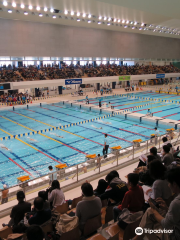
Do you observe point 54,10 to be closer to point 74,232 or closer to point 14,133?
point 14,133

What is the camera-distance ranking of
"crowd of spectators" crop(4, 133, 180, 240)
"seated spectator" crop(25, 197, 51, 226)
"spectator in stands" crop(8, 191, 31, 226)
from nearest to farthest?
"crowd of spectators" crop(4, 133, 180, 240)
"seated spectator" crop(25, 197, 51, 226)
"spectator in stands" crop(8, 191, 31, 226)

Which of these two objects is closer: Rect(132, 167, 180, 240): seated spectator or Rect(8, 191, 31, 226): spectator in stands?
Rect(132, 167, 180, 240): seated spectator

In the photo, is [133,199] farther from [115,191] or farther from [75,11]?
[75,11]

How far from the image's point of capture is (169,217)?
6.84ft

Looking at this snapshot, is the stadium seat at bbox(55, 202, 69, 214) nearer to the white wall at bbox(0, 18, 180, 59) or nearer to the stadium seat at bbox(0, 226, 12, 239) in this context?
the stadium seat at bbox(0, 226, 12, 239)

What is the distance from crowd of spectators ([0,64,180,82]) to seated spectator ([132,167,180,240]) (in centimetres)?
2332

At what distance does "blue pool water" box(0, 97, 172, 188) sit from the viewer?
9825mm

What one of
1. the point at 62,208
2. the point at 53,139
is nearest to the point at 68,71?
the point at 53,139

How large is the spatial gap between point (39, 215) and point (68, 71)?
2955 cm

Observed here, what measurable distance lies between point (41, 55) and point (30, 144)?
18571mm

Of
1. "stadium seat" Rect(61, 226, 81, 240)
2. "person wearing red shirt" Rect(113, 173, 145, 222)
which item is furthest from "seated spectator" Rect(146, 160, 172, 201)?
"stadium seat" Rect(61, 226, 81, 240)

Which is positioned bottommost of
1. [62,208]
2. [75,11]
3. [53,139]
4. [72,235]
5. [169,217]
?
[53,139]

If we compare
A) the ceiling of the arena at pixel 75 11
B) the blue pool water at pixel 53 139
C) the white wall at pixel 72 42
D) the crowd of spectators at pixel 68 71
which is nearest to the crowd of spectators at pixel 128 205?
the blue pool water at pixel 53 139

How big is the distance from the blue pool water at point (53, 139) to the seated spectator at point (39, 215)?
18.1 ft
